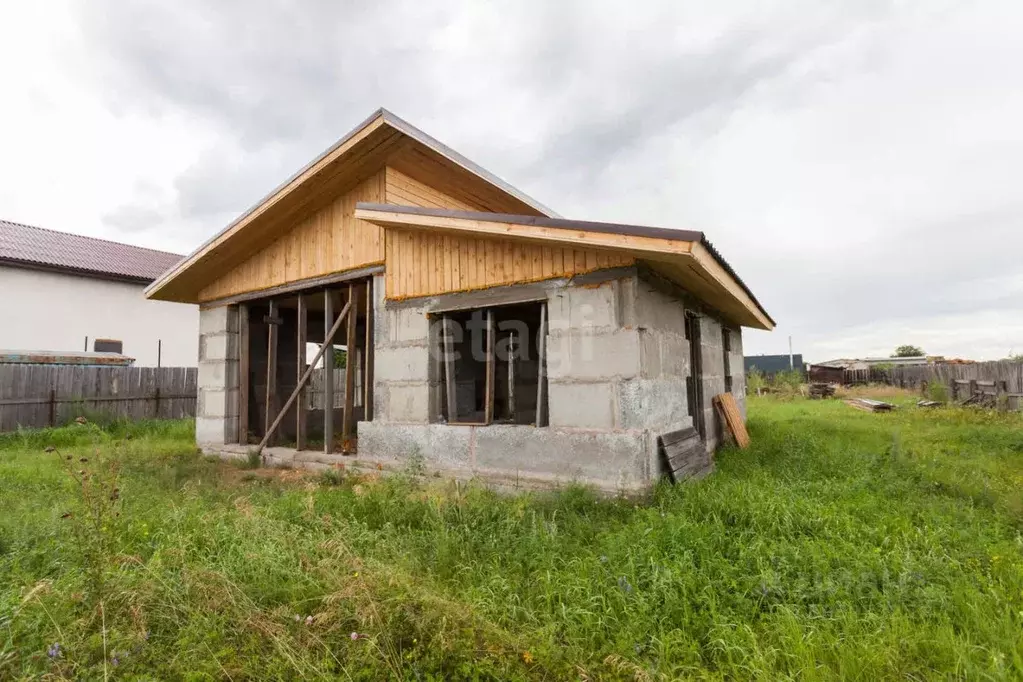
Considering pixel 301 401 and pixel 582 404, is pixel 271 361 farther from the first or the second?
pixel 582 404

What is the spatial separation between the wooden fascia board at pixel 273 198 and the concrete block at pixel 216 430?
107 inches

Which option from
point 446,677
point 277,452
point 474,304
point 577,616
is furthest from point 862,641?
point 277,452

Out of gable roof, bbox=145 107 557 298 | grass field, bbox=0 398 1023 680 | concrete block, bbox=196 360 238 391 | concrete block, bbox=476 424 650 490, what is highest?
gable roof, bbox=145 107 557 298

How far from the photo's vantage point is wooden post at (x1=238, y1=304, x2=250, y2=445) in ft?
31.9

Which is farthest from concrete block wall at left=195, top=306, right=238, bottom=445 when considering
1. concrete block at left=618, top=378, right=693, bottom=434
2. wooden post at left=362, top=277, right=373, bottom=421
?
concrete block at left=618, top=378, right=693, bottom=434

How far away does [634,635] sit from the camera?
119 inches

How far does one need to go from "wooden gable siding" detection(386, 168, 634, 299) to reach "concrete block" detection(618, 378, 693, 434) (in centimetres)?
138

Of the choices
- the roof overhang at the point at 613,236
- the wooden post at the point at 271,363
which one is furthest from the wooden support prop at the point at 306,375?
the roof overhang at the point at 613,236

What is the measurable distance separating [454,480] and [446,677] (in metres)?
3.79

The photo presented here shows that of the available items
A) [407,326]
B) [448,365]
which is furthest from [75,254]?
[448,365]

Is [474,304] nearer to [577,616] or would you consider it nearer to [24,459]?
[577,616]

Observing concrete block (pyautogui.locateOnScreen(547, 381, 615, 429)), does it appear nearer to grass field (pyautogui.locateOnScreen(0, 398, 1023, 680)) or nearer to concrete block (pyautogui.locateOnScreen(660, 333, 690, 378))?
grass field (pyautogui.locateOnScreen(0, 398, 1023, 680))

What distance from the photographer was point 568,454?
5.83m

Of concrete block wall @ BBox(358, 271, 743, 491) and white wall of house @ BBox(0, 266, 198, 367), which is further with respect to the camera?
white wall of house @ BBox(0, 266, 198, 367)
